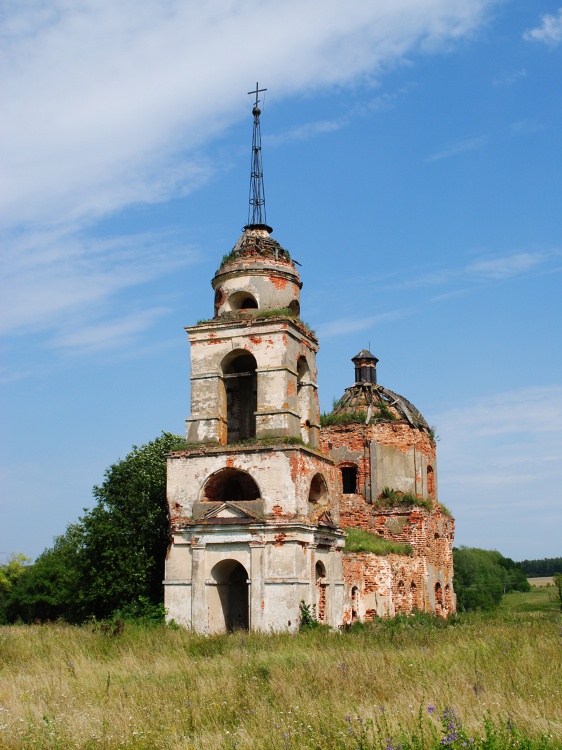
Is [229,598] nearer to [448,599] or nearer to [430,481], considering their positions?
[430,481]

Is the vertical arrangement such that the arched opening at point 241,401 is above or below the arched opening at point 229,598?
above

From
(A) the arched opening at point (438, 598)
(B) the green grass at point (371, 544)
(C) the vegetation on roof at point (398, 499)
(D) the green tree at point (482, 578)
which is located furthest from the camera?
(D) the green tree at point (482, 578)

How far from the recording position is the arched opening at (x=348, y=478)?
2814 centimetres

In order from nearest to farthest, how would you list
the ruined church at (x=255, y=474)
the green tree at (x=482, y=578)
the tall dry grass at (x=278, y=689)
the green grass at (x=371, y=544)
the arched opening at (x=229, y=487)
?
1. the tall dry grass at (x=278, y=689)
2. the ruined church at (x=255, y=474)
3. the arched opening at (x=229, y=487)
4. the green grass at (x=371, y=544)
5. the green tree at (x=482, y=578)

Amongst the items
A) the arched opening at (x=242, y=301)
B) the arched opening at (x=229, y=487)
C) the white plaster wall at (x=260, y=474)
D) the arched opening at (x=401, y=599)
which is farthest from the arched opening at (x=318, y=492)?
the arched opening at (x=401, y=599)

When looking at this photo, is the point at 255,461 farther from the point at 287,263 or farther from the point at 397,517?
the point at 397,517

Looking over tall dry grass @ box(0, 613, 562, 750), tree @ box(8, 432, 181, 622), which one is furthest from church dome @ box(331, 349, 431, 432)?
tall dry grass @ box(0, 613, 562, 750)

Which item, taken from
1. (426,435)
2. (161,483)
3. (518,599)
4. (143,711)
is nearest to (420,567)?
(426,435)

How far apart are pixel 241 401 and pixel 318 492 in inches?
119

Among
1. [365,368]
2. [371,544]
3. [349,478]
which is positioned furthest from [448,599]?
[365,368]

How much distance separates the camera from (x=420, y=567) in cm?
2623

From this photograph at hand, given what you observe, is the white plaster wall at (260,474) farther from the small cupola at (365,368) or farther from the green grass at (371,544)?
the small cupola at (365,368)

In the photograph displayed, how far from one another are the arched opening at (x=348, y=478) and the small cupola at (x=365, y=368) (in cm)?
344

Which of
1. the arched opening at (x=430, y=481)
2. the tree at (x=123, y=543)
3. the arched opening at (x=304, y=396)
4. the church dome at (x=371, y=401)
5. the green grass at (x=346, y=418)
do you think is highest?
the church dome at (x=371, y=401)
